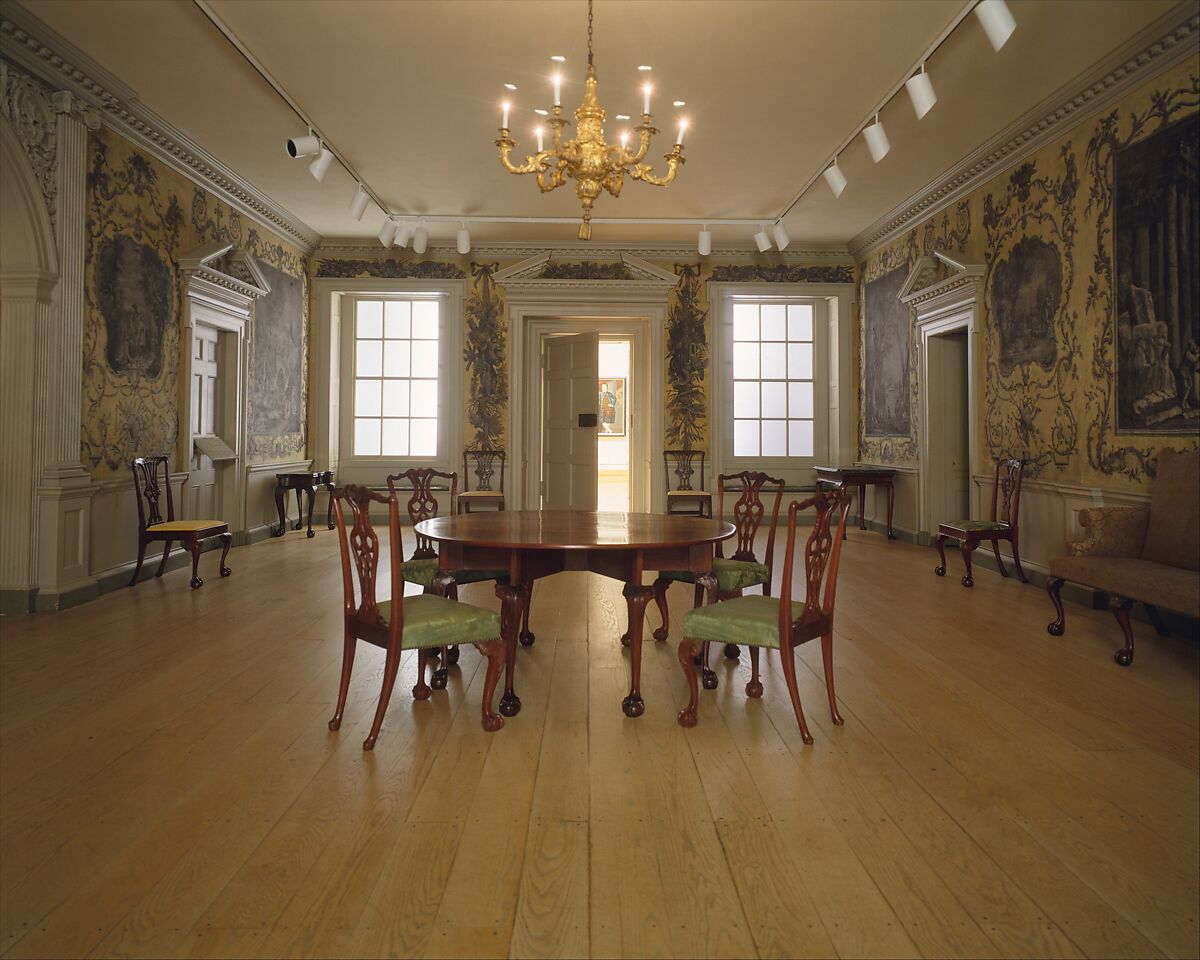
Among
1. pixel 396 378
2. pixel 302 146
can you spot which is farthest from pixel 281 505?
pixel 302 146

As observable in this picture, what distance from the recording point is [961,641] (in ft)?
13.3

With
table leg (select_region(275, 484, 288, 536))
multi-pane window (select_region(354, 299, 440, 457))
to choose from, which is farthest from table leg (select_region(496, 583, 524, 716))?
multi-pane window (select_region(354, 299, 440, 457))

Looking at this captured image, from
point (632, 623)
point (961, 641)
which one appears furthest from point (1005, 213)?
point (632, 623)

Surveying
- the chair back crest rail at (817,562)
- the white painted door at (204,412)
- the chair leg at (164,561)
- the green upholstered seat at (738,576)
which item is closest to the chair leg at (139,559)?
the chair leg at (164,561)

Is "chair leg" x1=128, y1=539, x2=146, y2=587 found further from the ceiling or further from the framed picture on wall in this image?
the framed picture on wall

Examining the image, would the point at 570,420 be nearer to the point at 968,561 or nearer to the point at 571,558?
the point at 968,561

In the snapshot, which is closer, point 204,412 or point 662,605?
point 662,605

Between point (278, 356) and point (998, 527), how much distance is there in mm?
7240

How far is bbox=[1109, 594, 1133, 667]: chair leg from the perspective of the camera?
3615 mm

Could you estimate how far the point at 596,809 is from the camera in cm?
216

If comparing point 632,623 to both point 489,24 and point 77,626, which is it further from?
point 489,24

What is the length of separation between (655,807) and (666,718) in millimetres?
728

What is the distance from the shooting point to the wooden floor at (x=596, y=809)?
1638mm

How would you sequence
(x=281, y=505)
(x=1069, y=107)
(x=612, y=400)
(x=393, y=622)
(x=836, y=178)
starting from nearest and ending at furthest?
1. (x=393, y=622)
2. (x=1069, y=107)
3. (x=836, y=178)
4. (x=281, y=505)
5. (x=612, y=400)
